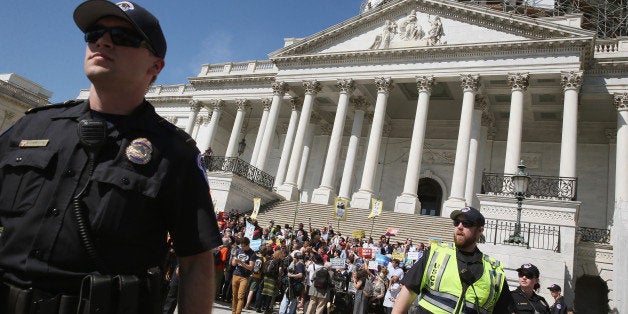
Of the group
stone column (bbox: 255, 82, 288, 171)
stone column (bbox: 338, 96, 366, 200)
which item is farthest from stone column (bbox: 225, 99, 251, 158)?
stone column (bbox: 338, 96, 366, 200)

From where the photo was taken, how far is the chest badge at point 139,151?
2.08 m

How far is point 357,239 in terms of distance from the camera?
19.9 meters

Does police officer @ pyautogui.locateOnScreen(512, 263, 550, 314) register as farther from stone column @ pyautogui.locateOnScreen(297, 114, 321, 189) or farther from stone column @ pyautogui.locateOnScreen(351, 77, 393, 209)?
stone column @ pyautogui.locateOnScreen(297, 114, 321, 189)

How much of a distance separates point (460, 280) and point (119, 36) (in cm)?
327

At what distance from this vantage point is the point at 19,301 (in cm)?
180

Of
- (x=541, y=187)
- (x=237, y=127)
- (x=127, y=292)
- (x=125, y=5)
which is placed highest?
(x=237, y=127)

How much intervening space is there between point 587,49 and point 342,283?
2055 cm

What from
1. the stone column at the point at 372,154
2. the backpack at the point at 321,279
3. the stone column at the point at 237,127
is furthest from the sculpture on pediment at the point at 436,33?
the backpack at the point at 321,279

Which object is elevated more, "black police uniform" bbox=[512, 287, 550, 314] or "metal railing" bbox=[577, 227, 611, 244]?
"metal railing" bbox=[577, 227, 611, 244]

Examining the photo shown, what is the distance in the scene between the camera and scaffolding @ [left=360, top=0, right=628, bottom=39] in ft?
107

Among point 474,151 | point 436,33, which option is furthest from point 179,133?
point 436,33

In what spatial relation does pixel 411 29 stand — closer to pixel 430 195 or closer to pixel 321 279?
pixel 430 195

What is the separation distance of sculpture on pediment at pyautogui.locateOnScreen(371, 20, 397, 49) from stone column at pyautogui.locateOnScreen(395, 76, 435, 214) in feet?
12.4

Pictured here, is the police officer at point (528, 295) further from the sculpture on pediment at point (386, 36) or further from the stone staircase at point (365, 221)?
the sculpture on pediment at point (386, 36)
